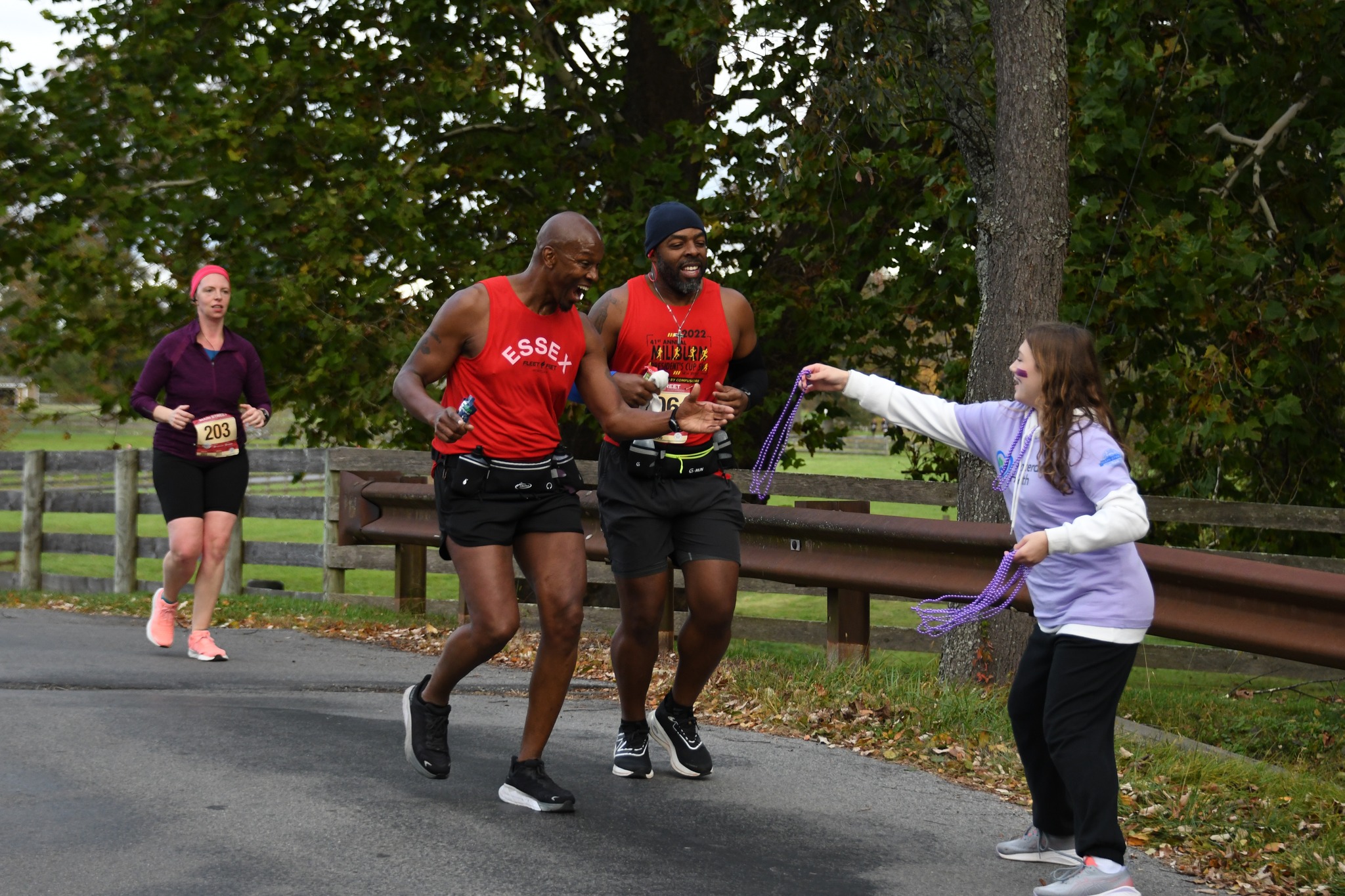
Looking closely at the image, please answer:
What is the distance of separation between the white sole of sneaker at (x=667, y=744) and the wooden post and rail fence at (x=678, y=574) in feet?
6.40

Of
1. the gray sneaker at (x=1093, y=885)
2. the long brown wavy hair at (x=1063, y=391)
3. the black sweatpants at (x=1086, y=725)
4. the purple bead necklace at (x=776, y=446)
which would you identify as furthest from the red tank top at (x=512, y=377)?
the gray sneaker at (x=1093, y=885)

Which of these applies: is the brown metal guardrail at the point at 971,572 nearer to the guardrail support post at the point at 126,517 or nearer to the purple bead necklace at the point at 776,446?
the purple bead necklace at the point at 776,446

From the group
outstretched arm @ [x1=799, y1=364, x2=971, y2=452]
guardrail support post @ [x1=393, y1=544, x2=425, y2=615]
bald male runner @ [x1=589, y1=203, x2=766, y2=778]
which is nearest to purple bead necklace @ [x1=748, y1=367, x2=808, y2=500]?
outstretched arm @ [x1=799, y1=364, x2=971, y2=452]

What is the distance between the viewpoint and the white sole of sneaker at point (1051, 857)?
4.44m

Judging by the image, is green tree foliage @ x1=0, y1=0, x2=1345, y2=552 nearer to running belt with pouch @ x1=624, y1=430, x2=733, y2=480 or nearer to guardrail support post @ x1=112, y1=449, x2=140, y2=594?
guardrail support post @ x1=112, y1=449, x2=140, y2=594

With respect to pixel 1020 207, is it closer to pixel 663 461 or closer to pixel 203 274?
pixel 663 461

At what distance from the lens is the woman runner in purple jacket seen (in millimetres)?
8086

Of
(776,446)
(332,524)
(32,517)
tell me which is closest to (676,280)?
(776,446)

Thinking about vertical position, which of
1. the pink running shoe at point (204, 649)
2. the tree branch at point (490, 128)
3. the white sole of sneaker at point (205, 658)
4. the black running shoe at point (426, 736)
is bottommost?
the white sole of sneaker at point (205, 658)

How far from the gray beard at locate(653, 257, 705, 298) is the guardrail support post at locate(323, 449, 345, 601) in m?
6.22

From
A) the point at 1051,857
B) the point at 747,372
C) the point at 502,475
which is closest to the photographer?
the point at 1051,857

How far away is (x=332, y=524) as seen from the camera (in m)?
11.2

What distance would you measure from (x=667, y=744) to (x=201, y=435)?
382 centimetres

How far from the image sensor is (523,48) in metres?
12.1
